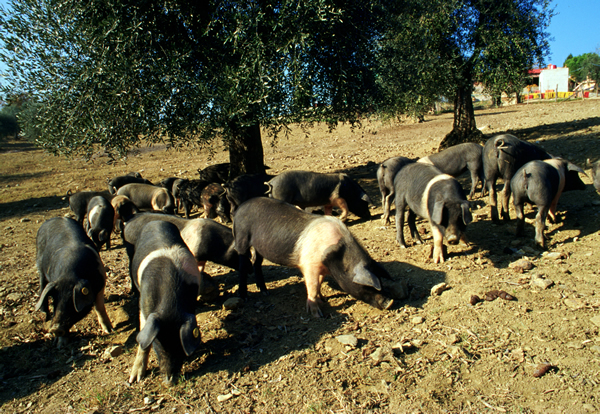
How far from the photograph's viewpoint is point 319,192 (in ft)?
29.4

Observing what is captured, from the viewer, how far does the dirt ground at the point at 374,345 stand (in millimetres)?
3605

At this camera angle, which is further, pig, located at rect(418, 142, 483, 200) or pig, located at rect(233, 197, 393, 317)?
pig, located at rect(418, 142, 483, 200)

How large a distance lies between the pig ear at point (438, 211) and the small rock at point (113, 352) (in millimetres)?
4468

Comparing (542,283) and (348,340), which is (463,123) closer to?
(542,283)

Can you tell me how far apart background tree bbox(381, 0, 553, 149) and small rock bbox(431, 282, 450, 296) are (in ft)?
28.8

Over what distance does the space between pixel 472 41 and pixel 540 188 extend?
9.37 metres

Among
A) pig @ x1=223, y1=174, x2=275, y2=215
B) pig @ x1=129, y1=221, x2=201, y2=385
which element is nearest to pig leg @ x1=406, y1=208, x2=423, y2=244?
pig @ x1=223, y1=174, x2=275, y2=215

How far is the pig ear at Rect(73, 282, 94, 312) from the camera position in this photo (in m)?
4.78

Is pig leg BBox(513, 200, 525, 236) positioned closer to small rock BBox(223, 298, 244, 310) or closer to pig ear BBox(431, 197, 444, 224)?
pig ear BBox(431, 197, 444, 224)

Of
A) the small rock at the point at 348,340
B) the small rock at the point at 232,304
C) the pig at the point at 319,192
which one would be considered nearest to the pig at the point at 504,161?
the pig at the point at 319,192

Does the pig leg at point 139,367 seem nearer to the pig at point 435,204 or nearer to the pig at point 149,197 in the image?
the pig at point 435,204

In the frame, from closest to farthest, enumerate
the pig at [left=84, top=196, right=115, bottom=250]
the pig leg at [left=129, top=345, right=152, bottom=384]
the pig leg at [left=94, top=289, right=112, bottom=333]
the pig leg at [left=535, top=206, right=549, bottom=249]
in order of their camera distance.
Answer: the pig leg at [left=129, top=345, right=152, bottom=384], the pig leg at [left=94, top=289, right=112, bottom=333], the pig leg at [left=535, top=206, right=549, bottom=249], the pig at [left=84, top=196, right=115, bottom=250]

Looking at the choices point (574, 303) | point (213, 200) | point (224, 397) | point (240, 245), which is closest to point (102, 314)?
point (240, 245)

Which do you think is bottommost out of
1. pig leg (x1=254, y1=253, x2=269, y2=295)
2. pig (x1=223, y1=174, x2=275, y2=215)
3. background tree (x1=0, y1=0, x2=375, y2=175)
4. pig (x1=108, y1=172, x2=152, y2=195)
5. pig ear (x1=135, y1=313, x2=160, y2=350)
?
pig leg (x1=254, y1=253, x2=269, y2=295)
